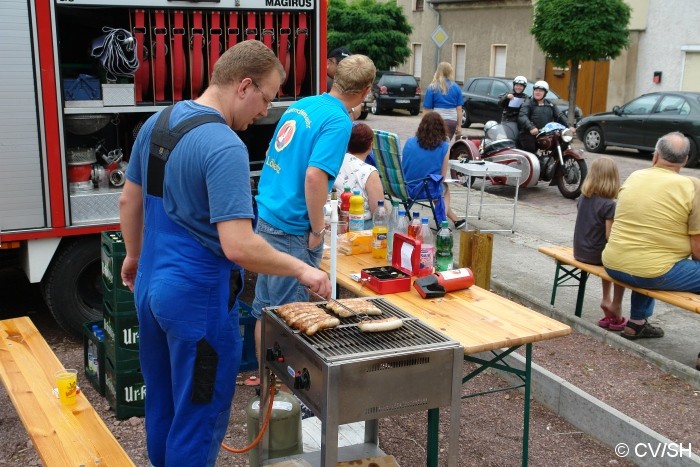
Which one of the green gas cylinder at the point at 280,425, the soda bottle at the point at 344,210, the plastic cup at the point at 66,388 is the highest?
the soda bottle at the point at 344,210

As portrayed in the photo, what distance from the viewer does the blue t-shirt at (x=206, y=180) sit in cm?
273

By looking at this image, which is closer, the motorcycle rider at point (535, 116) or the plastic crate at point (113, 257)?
the plastic crate at point (113, 257)

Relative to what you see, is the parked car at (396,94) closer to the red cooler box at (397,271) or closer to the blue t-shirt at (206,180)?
the red cooler box at (397,271)

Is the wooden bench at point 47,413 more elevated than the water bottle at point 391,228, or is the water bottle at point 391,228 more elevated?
the water bottle at point 391,228

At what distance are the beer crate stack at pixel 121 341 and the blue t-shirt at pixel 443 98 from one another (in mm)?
8289

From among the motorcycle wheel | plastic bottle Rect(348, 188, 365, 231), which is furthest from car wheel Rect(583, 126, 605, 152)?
plastic bottle Rect(348, 188, 365, 231)

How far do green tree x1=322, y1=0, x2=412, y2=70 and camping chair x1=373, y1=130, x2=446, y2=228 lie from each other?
22645mm

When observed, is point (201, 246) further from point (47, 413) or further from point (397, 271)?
point (397, 271)

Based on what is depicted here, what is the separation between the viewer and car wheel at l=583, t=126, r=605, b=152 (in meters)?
16.7

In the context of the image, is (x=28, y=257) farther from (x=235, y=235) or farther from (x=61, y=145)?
(x=235, y=235)

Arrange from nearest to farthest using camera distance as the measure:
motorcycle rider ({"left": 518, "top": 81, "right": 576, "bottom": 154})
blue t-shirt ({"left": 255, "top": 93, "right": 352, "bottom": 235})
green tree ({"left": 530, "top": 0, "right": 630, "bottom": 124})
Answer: blue t-shirt ({"left": 255, "top": 93, "right": 352, "bottom": 235}), motorcycle rider ({"left": 518, "top": 81, "right": 576, "bottom": 154}), green tree ({"left": 530, "top": 0, "right": 630, "bottom": 124})

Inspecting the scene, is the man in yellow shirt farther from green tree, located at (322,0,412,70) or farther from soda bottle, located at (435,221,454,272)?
green tree, located at (322,0,412,70)

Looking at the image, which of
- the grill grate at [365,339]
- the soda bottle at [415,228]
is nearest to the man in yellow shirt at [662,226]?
the soda bottle at [415,228]

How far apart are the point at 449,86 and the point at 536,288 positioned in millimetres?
5687
